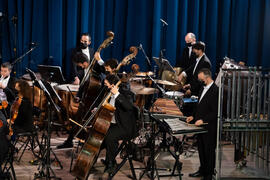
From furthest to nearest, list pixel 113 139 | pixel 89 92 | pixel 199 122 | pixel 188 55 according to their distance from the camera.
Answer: pixel 188 55
pixel 89 92
pixel 113 139
pixel 199 122

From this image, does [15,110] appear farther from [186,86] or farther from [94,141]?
[186,86]

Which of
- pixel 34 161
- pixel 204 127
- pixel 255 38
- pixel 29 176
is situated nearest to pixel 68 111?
pixel 34 161

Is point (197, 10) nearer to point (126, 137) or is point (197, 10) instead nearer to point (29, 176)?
point (126, 137)

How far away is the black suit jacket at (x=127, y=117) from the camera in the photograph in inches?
217

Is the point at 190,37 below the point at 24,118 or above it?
above

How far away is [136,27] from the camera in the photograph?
884cm

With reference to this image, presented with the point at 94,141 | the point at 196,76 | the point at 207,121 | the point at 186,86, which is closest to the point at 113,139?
the point at 94,141

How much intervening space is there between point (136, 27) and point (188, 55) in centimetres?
127

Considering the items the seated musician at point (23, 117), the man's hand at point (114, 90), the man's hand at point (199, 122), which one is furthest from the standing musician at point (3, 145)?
the man's hand at point (199, 122)

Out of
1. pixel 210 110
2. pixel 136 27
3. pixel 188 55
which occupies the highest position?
pixel 136 27

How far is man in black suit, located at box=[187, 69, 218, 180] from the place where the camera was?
5.45 metres

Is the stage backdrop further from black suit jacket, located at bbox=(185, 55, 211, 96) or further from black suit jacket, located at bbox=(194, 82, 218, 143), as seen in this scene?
black suit jacket, located at bbox=(194, 82, 218, 143)

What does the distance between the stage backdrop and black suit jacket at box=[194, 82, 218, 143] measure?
11.0ft

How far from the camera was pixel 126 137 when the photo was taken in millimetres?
5488
